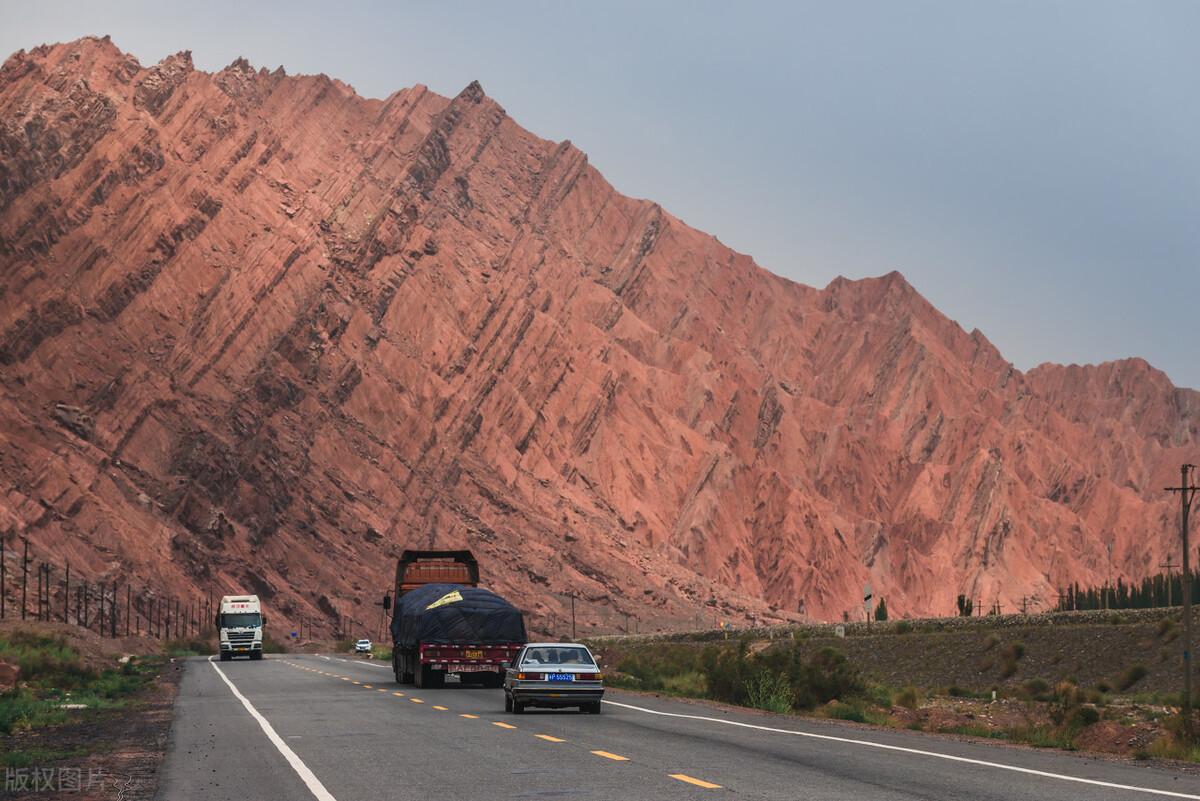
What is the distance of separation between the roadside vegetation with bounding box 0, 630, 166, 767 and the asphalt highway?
2244 mm

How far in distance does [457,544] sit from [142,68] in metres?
71.7

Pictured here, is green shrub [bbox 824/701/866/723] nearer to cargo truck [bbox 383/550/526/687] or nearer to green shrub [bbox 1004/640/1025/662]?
cargo truck [bbox 383/550/526/687]

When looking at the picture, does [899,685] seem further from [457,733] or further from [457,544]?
[457,544]

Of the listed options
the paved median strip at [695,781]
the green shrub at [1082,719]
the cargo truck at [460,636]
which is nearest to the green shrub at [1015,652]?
the cargo truck at [460,636]

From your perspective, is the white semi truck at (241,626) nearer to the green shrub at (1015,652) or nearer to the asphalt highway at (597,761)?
the green shrub at (1015,652)

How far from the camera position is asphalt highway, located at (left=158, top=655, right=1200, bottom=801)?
15.3 m

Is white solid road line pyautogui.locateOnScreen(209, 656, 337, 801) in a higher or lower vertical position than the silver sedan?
lower

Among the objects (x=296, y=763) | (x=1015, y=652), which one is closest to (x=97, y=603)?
(x=1015, y=652)

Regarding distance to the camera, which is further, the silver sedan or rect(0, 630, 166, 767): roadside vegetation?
the silver sedan

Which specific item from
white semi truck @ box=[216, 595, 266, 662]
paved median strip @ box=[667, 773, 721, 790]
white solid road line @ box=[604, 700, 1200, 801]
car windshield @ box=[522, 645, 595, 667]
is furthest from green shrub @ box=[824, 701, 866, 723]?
white semi truck @ box=[216, 595, 266, 662]

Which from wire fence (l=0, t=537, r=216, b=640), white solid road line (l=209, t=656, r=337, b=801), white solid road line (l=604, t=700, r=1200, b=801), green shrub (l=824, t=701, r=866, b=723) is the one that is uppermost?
wire fence (l=0, t=537, r=216, b=640)

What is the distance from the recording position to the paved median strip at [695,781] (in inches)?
607

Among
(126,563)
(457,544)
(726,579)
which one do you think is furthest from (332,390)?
(726,579)

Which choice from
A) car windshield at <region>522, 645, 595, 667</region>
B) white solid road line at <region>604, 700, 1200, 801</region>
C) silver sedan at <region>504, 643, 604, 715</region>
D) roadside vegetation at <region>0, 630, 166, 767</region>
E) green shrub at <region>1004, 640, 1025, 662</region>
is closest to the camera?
white solid road line at <region>604, 700, 1200, 801</region>
